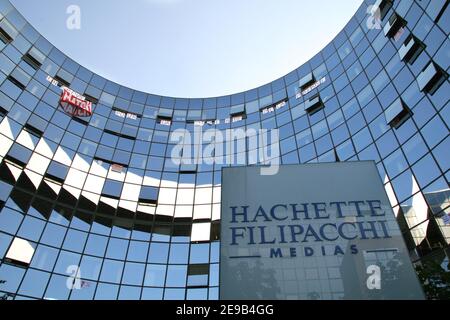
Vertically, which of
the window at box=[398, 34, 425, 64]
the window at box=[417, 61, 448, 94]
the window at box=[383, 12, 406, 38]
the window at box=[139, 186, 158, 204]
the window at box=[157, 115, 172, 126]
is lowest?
the window at box=[139, 186, 158, 204]

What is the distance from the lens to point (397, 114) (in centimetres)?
2556

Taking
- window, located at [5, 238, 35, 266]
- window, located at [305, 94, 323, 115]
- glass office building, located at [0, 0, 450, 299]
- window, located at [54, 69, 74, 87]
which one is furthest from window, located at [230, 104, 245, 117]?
window, located at [5, 238, 35, 266]

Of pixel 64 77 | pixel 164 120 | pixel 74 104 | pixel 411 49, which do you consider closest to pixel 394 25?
pixel 411 49

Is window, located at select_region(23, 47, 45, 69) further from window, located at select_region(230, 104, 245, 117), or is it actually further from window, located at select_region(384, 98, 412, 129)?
window, located at select_region(384, 98, 412, 129)

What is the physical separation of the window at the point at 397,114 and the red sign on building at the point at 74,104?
1139 inches

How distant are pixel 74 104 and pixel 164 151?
34.2 feet

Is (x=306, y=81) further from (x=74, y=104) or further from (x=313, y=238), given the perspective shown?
(x=313, y=238)

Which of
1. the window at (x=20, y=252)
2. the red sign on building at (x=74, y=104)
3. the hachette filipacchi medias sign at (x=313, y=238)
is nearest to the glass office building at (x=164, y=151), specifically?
→ the window at (x=20, y=252)

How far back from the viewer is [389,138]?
2589 cm

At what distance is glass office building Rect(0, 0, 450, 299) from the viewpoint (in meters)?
23.4

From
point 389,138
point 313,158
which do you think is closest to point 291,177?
point 389,138

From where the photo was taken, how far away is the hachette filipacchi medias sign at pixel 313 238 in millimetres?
6902

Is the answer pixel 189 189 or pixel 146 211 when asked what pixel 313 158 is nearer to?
pixel 189 189

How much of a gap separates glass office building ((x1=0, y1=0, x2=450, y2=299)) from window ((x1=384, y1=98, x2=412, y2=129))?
10cm
